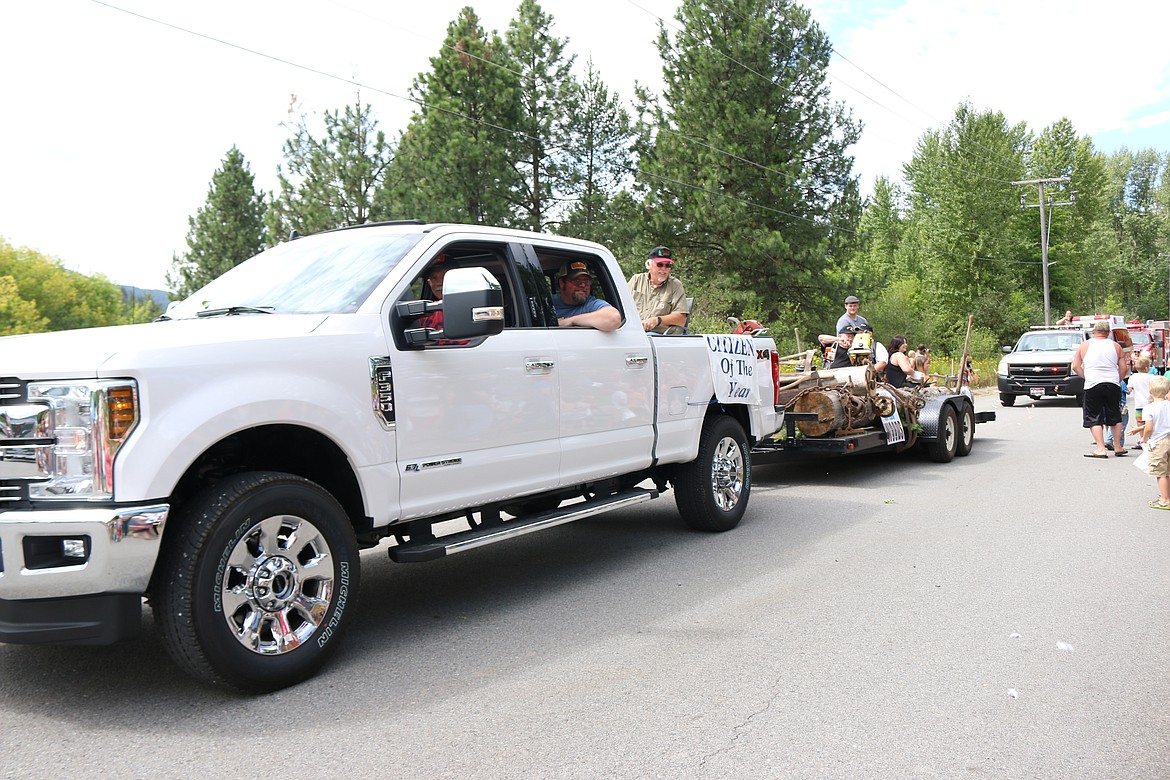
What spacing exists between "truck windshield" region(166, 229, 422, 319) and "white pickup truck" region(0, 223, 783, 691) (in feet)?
0.06

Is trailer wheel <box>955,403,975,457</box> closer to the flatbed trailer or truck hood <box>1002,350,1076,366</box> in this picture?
the flatbed trailer

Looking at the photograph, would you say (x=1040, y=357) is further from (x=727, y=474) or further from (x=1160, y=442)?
(x=727, y=474)

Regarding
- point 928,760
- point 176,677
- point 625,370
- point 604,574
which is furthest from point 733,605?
point 176,677

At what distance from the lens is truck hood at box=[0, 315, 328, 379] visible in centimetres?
359

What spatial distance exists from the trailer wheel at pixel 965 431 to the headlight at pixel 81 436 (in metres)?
11.0

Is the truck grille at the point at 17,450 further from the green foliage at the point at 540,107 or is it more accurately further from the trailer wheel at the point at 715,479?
the green foliage at the point at 540,107

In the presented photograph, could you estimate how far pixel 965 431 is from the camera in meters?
12.4

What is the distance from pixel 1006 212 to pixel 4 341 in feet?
197

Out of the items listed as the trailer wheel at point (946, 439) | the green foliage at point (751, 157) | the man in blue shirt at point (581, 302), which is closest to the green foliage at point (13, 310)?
the green foliage at point (751, 157)

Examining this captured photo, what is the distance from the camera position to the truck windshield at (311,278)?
4770 millimetres

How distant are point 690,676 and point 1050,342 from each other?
22561 mm

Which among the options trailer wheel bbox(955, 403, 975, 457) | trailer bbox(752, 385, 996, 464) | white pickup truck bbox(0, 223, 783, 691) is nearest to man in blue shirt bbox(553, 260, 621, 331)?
white pickup truck bbox(0, 223, 783, 691)

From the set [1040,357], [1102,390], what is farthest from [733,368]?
[1040,357]

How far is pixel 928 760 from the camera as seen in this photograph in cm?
337
